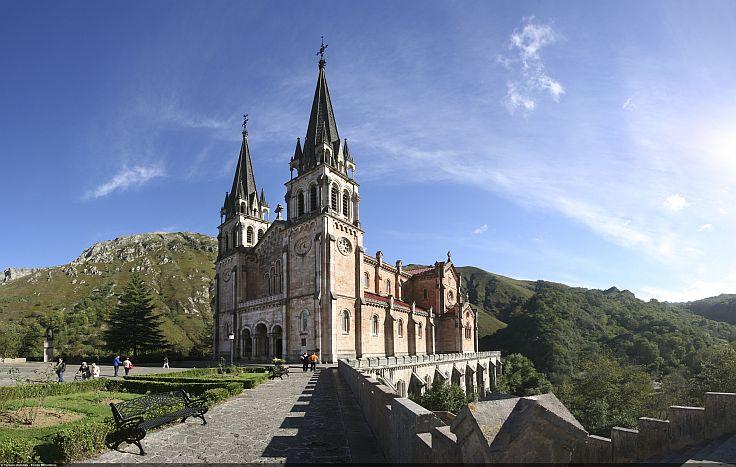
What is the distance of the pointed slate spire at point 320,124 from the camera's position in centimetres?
4209

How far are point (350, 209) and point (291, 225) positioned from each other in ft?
19.5

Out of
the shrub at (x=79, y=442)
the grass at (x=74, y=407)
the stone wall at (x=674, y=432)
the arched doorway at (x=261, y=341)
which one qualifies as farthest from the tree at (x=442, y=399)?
the stone wall at (x=674, y=432)

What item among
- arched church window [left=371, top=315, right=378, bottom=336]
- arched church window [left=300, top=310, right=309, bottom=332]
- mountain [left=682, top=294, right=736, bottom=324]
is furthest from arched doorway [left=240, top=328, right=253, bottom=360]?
mountain [left=682, top=294, right=736, bottom=324]

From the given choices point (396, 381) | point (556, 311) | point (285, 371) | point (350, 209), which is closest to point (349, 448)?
point (285, 371)

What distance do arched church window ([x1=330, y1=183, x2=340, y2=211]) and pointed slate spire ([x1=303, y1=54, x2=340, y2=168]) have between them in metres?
3.08

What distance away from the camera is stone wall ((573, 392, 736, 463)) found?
4.43 meters

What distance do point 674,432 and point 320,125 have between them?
41.0 meters

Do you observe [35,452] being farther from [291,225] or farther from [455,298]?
[455,298]

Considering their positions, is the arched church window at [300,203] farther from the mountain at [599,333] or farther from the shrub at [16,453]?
the mountain at [599,333]

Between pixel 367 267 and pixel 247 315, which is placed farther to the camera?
pixel 367 267

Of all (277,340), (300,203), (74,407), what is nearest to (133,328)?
(277,340)

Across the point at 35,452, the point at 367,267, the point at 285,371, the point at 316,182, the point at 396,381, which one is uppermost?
the point at 316,182

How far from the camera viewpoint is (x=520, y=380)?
181ft

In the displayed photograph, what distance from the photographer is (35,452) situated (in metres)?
8.06
